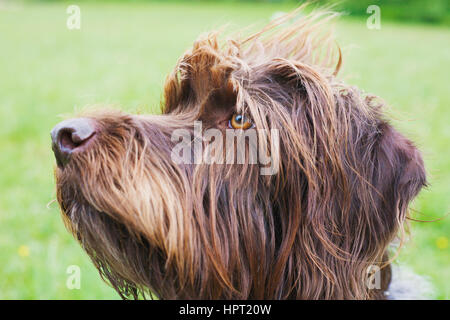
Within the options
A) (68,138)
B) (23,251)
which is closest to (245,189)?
(68,138)

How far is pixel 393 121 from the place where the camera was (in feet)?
9.76

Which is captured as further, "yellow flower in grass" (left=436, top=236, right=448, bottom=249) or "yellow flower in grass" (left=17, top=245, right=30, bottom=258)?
"yellow flower in grass" (left=436, top=236, right=448, bottom=249)

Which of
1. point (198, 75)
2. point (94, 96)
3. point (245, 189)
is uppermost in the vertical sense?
point (198, 75)

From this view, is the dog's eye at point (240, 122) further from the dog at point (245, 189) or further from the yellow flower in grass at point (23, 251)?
the yellow flower in grass at point (23, 251)

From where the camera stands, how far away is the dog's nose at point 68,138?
2.25 m

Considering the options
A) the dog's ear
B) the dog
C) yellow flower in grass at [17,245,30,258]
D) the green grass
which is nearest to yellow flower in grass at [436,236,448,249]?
the green grass

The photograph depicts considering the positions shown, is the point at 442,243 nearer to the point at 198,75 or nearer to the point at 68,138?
the point at 198,75

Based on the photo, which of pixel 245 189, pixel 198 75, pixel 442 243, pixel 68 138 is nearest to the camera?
pixel 68 138

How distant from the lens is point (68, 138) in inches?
90.2

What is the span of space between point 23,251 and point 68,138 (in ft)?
9.51

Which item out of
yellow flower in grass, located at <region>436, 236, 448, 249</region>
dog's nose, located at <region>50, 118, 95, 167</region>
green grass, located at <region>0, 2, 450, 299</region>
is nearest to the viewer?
dog's nose, located at <region>50, 118, 95, 167</region>

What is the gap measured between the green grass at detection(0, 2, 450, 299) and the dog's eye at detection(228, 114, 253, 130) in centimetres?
87

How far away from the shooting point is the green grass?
175 inches

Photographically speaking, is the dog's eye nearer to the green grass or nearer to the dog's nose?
the dog's nose
